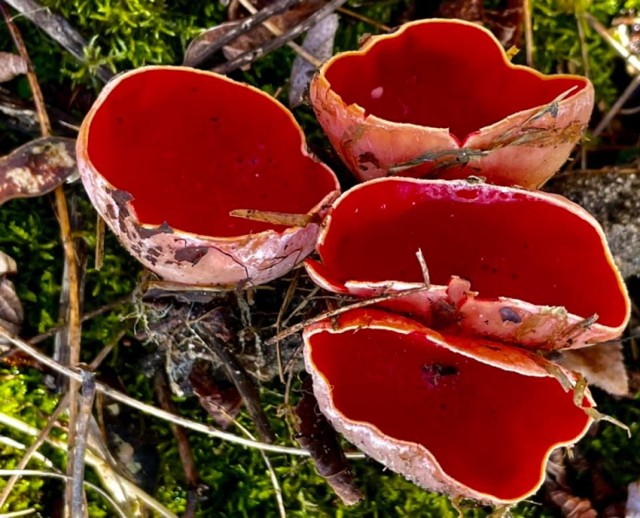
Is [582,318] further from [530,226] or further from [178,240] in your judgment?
[178,240]

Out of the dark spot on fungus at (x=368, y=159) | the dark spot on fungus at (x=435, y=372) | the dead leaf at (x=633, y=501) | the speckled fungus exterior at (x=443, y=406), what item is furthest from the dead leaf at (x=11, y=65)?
the dead leaf at (x=633, y=501)

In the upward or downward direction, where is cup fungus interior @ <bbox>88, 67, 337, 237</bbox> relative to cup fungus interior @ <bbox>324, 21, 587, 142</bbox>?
downward

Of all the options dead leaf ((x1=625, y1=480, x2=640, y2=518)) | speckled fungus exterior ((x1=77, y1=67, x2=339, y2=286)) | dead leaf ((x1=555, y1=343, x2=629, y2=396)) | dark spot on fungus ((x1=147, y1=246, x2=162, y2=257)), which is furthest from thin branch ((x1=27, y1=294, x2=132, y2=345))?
dead leaf ((x1=625, y1=480, x2=640, y2=518))

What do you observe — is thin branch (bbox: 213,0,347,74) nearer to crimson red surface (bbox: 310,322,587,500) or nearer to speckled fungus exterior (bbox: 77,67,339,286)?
speckled fungus exterior (bbox: 77,67,339,286)

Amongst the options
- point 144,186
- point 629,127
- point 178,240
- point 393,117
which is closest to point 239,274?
point 178,240

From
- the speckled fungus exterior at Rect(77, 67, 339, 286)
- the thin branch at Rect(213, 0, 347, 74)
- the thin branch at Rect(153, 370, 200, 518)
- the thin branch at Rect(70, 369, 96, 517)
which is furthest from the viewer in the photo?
the thin branch at Rect(153, 370, 200, 518)

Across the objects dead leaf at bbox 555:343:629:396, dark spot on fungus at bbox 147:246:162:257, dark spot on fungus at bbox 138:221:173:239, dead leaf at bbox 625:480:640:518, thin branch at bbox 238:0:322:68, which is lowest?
dead leaf at bbox 625:480:640:518

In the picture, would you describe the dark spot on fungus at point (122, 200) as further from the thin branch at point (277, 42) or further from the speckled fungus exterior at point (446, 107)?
the thin branch at point (277, 42)
